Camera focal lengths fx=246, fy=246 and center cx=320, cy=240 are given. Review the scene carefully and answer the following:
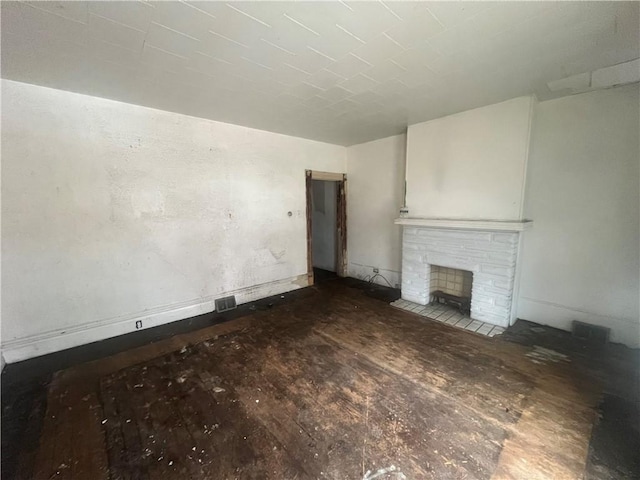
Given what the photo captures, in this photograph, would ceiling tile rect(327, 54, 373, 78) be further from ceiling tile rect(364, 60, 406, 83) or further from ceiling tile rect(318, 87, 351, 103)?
ceiling tile rect(318, 87, 351, 103)

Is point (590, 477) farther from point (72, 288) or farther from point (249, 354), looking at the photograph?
point (72, 288)

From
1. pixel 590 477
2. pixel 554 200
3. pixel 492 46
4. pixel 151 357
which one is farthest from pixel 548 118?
pixel 151 357

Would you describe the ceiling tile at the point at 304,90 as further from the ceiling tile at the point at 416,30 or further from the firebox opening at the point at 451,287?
the firebox opening at the point at 451,287

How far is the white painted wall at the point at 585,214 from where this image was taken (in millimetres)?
2406

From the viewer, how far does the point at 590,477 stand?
4.31 feet

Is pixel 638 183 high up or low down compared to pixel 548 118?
down

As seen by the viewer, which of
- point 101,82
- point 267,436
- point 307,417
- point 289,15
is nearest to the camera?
point 289,15

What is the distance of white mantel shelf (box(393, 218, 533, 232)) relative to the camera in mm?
2744

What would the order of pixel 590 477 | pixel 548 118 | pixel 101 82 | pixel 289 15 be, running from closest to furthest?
pixel 590 477 → pixel 289 15 → pixel 101 82 → pixel 548 118

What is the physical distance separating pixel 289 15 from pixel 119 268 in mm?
3006

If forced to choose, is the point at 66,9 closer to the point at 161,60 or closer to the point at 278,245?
the point at 161,60

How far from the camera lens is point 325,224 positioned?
5.75 m

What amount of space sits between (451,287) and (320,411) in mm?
2757

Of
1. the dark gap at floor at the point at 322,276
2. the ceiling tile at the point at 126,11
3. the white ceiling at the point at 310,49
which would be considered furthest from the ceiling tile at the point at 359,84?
the dark gap at floor at the point at 322,276
